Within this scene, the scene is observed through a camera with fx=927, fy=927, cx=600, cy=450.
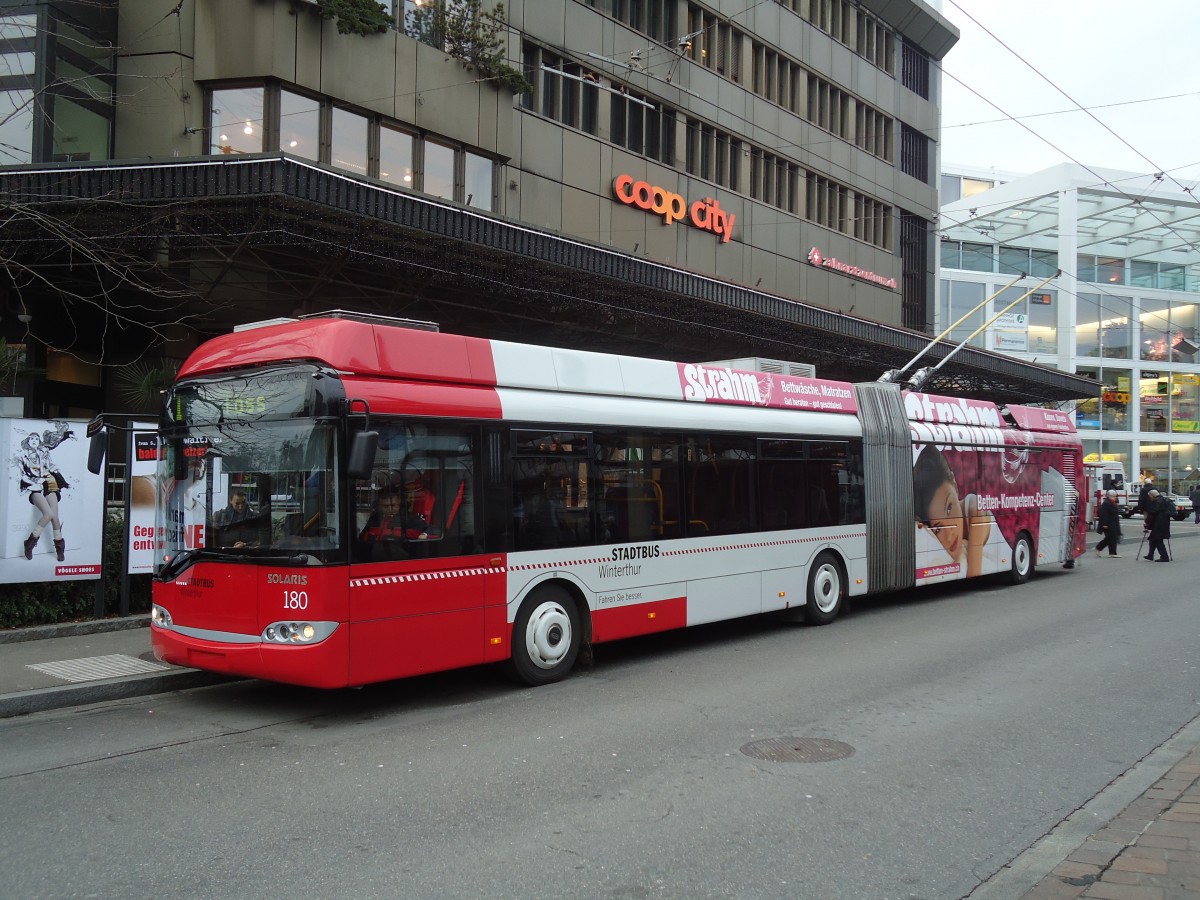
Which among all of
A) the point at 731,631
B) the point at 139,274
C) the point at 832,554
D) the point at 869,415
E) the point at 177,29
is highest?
the point at 177,29

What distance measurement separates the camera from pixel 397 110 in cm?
1789

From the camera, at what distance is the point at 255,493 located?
23.8 ft

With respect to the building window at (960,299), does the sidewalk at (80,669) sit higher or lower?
lower

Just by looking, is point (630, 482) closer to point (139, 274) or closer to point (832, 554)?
point (832, 554)

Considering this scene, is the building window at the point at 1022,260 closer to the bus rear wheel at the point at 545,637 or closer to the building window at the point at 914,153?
the building window at the point at 914,153

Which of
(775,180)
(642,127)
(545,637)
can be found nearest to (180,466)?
(545,637)

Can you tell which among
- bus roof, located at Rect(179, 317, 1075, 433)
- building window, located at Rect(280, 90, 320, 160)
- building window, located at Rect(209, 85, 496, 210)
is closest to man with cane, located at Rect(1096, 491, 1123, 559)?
bus roof, located at Rect(179, 317, 1075, 433)

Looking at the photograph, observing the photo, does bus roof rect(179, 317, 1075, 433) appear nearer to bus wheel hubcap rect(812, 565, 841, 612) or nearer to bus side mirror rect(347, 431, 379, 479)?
bus side mirror rect(347, 431, 379, 479)

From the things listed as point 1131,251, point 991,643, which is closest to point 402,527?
point 991,643

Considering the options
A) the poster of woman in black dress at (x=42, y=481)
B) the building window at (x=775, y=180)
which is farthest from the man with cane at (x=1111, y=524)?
the poster of woman in black dress at (x=42, y=481)

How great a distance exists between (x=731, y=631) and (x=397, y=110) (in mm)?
12040

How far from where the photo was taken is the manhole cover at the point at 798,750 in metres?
6.27

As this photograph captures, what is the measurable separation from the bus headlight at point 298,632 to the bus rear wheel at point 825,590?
7.03 metres

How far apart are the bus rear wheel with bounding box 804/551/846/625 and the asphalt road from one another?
6.80ft
